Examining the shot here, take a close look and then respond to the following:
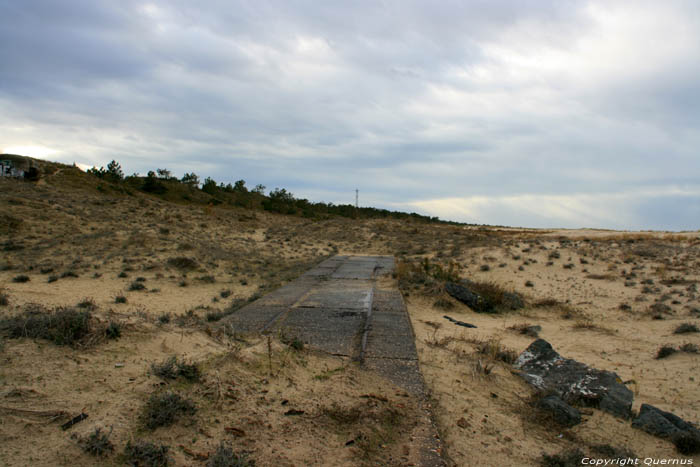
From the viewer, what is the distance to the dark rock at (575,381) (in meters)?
3.76

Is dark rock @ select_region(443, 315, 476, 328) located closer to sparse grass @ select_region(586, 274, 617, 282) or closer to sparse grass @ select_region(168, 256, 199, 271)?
sparse grass @ select_region(586, 274, 617, 282)

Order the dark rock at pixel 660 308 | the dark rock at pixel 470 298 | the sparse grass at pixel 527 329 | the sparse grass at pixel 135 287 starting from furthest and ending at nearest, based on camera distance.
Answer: the sparse grass at pixel 135 287
the dark rock at pixel 470 298
the dark rock at pixel 660 308
the sparse grass at pixel 527 329

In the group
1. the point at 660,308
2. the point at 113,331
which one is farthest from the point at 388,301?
the point at 660,308

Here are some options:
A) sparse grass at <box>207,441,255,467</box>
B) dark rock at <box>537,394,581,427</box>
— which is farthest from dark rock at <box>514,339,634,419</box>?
sparse grass at <box>207,441,255,467</box>

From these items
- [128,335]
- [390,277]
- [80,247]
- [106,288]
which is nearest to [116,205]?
[80,247]

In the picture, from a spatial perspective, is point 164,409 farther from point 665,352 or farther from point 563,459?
point 665,352

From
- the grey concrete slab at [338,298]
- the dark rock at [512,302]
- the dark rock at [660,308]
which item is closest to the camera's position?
the grey concrete slab at [338,298]

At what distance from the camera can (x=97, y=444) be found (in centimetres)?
224

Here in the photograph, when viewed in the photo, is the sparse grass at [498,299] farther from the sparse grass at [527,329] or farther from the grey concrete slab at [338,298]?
the grey concrete slab at [338,298]

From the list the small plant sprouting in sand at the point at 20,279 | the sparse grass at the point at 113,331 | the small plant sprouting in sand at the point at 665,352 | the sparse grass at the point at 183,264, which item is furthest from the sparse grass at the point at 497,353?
the small plant sprouting in sand at the point at 20,279

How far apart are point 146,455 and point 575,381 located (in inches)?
156

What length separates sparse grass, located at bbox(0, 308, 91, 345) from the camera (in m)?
3.40

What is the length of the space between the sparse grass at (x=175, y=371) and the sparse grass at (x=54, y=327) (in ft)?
2.71

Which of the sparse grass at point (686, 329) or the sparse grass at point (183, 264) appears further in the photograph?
the sparse grass at point (183, 264)
